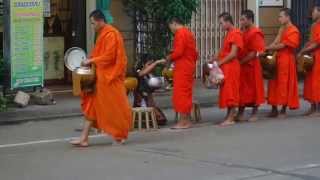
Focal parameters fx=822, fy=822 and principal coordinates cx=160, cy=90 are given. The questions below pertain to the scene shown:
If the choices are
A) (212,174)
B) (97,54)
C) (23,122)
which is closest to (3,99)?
(23,122)

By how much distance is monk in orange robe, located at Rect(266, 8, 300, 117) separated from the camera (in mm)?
13164

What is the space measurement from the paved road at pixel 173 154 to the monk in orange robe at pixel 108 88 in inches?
11.5

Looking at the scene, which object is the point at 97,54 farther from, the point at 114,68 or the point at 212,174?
the point at 212,174

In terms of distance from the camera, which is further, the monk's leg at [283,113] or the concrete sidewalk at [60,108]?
the monk's leg at [283,113]

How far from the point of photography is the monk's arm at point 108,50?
10344mm

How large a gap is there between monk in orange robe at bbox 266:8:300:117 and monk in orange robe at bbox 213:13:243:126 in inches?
38.1

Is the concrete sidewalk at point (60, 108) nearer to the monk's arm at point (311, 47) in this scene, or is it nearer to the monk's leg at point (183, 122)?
the monk's leg at point (183, 122)

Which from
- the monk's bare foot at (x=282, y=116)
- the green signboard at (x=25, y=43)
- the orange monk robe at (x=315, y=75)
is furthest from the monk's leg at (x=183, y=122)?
the green signboard at (x=25, y=43)

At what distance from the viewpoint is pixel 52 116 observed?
1345 centimetres

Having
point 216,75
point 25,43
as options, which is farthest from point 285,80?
point 25,43

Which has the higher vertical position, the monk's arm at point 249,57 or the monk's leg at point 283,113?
the monk's arm at point 249,57

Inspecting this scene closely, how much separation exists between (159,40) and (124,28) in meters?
1.07

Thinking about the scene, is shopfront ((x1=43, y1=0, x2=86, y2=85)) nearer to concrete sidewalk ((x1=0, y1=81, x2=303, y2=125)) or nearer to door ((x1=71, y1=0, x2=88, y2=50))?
door ((x1=71, y1=0, x2=88, y2=50))

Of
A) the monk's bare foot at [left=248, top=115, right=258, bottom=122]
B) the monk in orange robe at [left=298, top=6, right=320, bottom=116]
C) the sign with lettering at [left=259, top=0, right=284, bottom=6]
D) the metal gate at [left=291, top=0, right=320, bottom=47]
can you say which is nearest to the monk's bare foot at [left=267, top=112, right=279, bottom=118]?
the monk's bare foot at [left=248, top=115, right=258, bottom=122]
